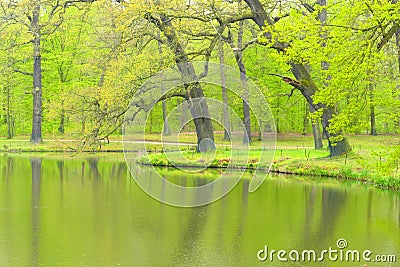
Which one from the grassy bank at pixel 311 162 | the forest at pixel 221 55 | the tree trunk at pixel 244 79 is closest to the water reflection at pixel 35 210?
the forest at pixel 221 55

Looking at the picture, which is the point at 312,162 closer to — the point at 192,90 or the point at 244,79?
the point at 192,90

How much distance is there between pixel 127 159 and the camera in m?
26.0

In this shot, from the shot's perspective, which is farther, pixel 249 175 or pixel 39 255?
pixel 249 175

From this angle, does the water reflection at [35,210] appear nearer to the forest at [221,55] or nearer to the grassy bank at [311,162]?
the forest at [221,55]

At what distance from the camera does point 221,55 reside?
25.4m

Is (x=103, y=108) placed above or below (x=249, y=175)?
above

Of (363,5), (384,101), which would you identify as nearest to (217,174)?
(384,101)

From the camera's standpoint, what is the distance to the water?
28.5ft

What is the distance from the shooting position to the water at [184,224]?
28.5ft

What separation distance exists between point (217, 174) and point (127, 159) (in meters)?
7.81

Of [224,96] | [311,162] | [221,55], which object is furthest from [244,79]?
[311,162]

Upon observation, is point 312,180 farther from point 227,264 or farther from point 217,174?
point 227,264

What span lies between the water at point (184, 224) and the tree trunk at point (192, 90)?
504 centimetres

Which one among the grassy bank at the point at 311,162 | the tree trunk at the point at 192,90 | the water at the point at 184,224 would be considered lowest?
the water at the point at 184,224
